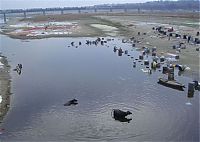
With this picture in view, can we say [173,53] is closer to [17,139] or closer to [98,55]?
[98,55]

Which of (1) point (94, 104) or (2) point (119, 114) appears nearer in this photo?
(2) point (119, 114)

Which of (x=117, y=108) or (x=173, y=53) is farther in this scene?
(x=173, y=53)

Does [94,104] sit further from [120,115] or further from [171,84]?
[171,84]

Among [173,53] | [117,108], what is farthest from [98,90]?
[173,53]

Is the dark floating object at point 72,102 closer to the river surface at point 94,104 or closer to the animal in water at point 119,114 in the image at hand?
the river surface at point 94,104

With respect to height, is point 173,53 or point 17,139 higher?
point 173,53

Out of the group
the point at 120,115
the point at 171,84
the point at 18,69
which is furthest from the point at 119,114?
the point at 18,69
